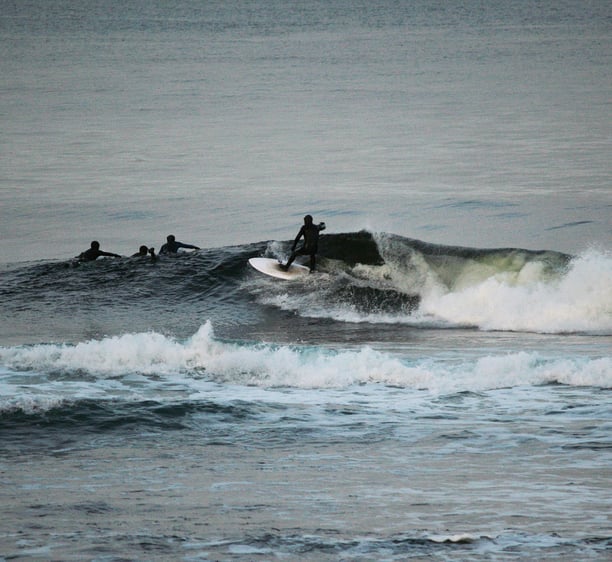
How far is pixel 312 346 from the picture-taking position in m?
17.1

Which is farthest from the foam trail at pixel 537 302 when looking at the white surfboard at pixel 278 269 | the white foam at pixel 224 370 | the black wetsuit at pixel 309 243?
the white foam at pixel 224 370

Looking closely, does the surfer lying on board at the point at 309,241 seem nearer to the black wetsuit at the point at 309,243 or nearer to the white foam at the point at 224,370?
the black wetsuit at the point at 309,243

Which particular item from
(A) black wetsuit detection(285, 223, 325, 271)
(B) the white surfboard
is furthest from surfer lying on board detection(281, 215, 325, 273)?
(B) the white surfboard

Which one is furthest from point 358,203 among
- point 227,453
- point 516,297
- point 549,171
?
point 227,453

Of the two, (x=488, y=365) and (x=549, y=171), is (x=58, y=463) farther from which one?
(x=549, y=171)

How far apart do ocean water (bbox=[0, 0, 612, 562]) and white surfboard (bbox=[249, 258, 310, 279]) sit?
202 millimetres

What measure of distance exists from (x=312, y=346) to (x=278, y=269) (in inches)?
231

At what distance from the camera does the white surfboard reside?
886 inches

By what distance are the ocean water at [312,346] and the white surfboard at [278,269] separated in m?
0.20

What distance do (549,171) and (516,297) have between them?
2317 centimetres

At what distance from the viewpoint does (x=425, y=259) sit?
23219 mm

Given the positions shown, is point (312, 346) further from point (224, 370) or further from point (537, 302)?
point (537, 302)

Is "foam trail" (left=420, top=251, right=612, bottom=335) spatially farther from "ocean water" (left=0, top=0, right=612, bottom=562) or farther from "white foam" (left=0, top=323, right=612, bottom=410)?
"white foam" (left=0, top=323, right=612, bottom=410)

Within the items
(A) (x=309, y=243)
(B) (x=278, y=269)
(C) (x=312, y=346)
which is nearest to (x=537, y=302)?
(A) (x=309, y=243)
